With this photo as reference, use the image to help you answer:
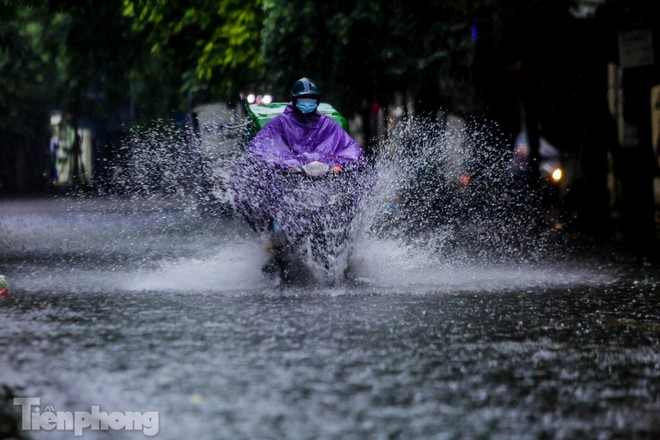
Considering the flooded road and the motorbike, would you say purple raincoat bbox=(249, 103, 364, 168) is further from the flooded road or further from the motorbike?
the flooded road

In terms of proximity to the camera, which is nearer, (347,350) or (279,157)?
(347,350)

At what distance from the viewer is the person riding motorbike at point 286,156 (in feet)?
38.4

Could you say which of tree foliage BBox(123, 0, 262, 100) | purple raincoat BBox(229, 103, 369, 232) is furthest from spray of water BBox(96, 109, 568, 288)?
tree foliage BBox(123, 0, 262, 100)

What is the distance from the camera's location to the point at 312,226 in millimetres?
11492

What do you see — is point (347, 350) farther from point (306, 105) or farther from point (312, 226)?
point (306, 105)

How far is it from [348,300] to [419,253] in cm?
387

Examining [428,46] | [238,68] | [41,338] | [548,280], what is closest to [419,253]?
[548,280]

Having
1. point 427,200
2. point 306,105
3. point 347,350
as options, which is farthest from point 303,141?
point 427,200

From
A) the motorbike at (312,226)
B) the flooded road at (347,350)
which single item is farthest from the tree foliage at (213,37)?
the flooded road at (347,350)

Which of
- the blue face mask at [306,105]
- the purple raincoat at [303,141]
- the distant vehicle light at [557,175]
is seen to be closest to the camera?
the purple raincoat at [303,141]

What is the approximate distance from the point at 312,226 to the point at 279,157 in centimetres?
73

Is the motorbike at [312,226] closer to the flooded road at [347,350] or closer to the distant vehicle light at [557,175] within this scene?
the flooded road at [347,350]

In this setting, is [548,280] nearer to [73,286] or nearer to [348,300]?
[348,300]

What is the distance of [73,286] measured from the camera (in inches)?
446
